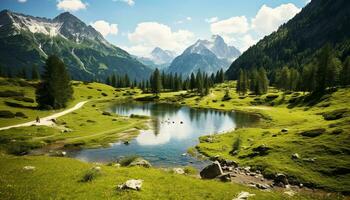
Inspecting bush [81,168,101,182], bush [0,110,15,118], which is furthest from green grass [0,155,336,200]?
bush [0,110,15,118]

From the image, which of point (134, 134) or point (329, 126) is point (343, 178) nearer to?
point (329, 126)

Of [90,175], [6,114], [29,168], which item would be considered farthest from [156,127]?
[90,175]

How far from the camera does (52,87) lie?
101 meters

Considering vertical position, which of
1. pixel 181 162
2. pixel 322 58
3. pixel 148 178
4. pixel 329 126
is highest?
pixel 322 58

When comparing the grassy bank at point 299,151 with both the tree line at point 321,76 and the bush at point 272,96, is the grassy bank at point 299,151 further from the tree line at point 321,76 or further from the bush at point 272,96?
the bush at point 272,96

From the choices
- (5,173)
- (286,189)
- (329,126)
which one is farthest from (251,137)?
(5,173)

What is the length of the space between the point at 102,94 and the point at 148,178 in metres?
167

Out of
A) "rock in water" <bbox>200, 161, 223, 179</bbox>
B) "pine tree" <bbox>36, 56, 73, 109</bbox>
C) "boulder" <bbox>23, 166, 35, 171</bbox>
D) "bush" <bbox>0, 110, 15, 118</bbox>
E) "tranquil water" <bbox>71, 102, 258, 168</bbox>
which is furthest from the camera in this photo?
"pine tree" <bbox>36, 56, 73, 109</bbox>

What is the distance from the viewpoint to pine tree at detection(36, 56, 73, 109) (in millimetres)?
99875

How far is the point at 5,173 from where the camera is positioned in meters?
29.7

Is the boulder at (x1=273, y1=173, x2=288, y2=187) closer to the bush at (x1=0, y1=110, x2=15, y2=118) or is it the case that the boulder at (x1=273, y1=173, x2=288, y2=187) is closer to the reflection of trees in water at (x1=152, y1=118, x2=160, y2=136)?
the reflection of trees in water at (x1=152, y1=118, x2=160, y2=136)

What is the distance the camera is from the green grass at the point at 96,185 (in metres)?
24.8

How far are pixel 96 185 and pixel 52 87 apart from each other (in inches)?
3302

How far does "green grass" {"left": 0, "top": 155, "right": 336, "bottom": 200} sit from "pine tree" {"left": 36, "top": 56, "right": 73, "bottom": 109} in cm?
6977
